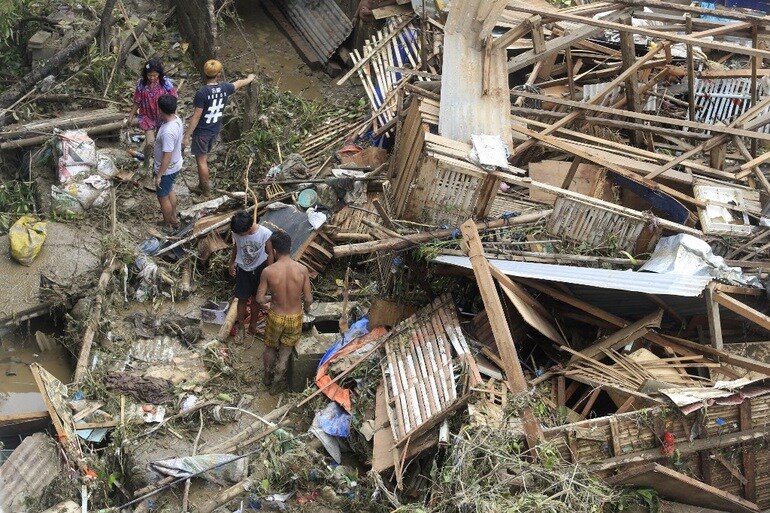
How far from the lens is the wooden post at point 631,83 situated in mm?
9945

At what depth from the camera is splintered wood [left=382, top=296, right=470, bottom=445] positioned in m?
7.20

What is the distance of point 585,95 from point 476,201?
9.73 ft

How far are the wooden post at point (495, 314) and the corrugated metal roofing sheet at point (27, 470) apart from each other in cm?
346

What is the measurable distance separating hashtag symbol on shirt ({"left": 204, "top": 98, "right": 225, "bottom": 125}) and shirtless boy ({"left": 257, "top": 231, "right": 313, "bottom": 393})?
7.83ft

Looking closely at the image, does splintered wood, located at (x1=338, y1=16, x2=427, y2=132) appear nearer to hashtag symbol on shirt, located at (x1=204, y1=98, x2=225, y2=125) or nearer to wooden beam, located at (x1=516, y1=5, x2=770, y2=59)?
hashtag symbol on shirt, located at (x1=204, y1=98, x2=225, y2=125)

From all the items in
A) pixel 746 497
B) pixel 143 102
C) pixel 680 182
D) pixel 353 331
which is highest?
pixel 143 102

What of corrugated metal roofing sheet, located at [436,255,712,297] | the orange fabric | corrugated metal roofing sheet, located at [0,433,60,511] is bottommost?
the orange fabric

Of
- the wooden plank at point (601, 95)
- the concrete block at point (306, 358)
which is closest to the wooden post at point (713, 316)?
the wooden plank at point (601, 95)

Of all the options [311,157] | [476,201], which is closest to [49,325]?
[311,157]

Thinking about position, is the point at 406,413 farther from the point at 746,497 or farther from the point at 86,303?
the point at 86,303

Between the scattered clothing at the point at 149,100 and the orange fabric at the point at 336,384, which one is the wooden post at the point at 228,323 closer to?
the orange fabric at the point at 336,384

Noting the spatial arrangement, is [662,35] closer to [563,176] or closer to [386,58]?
[563,176]

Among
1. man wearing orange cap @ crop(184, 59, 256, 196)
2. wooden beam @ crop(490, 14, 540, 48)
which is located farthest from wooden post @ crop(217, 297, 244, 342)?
wooden beam @ crop(490, 14, 540, 48)

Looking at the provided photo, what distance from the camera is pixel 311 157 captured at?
11.0 m
